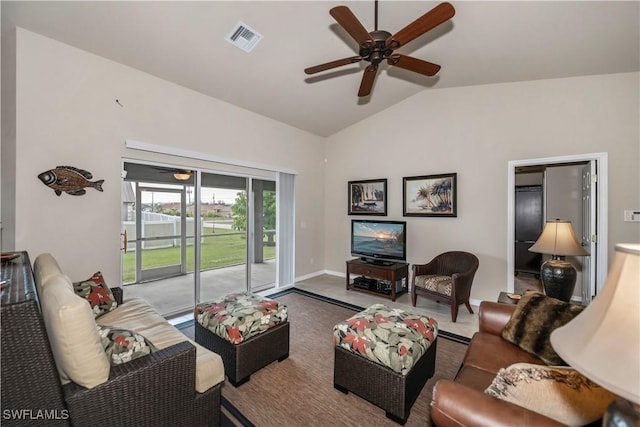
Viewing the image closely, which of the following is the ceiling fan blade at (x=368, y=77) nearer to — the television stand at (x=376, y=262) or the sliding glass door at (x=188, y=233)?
the sliding glass door at (x=188, y=233)

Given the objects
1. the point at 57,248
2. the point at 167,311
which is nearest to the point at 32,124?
the point at 57,248

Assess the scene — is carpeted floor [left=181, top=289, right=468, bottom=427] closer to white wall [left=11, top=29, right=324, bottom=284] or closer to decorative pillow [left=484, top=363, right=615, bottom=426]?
decorative pillow [left=484, top=363, right=615, bottom=426]

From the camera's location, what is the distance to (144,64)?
2.95 m

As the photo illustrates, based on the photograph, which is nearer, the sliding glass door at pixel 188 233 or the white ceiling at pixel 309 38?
the white ceiling at pixel 309 38

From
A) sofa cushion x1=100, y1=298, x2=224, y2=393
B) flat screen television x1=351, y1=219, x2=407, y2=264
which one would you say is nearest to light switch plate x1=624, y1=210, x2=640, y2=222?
flat screen television x1=351, y1=219, x2=407, y2=264

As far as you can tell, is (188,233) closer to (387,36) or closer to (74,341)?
(74,341)

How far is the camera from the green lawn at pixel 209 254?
11.1ft

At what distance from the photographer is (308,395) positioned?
6.78 ft

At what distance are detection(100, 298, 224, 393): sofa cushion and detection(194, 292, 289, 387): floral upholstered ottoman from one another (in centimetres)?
23

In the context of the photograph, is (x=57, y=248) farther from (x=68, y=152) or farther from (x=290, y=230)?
(x=290, y=230)

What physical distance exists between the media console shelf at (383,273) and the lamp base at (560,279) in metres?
2.00

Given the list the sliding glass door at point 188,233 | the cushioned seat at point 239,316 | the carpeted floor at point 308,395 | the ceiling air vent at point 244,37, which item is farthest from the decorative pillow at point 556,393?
the sliding glass door at point 188,233

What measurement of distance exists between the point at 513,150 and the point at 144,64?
4.70 meters

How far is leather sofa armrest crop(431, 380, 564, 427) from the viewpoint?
0.99m
